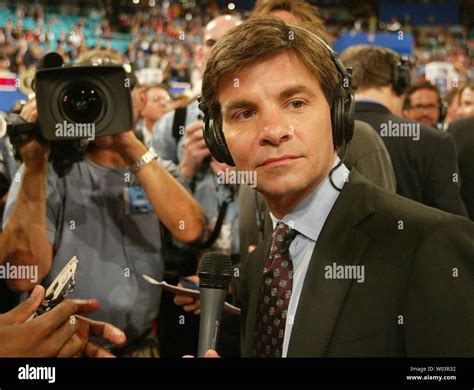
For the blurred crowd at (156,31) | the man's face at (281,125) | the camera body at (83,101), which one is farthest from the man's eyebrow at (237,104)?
the blurred crowd at (156,31)

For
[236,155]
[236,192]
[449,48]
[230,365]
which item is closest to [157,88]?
[236,192]

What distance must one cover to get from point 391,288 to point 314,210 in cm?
17

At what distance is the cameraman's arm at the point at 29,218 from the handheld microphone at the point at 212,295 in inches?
21.1

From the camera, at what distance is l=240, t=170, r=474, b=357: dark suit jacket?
0.75 m

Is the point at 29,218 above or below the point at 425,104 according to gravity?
below

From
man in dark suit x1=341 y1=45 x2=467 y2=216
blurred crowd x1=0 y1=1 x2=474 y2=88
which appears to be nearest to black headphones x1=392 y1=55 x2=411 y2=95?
man in dark suit x1=341 y1=45 x2=467 y2=216

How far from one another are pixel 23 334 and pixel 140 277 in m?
0.50

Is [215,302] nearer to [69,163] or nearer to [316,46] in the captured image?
[316,46]

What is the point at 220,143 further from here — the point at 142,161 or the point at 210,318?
the point at 142,161

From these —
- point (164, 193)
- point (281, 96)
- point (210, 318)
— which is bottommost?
point (210, 318)

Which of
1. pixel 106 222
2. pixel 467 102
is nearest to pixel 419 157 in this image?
pixel 106 222

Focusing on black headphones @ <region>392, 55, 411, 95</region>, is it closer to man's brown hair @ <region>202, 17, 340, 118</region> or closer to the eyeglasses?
man's brown hair @ <region>202, 17, 340, 118</region>

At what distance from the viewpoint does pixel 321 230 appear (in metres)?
0.87

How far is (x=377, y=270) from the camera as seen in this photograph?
0.80 metres
